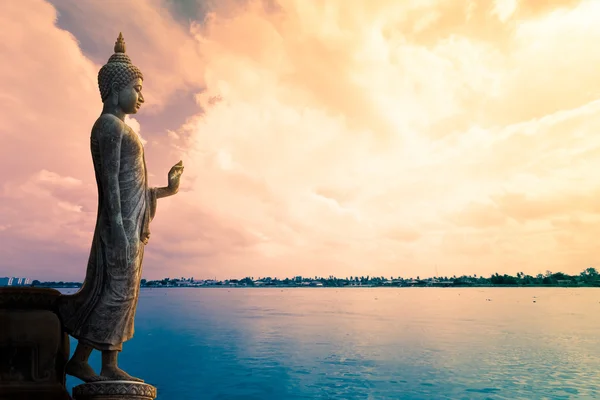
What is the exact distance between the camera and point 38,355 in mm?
5074

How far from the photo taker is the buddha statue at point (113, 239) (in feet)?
17.3

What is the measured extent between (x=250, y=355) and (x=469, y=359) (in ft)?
54.7

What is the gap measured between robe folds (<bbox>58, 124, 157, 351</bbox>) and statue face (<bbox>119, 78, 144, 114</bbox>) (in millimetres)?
385

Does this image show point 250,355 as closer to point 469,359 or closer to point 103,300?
point 469,359

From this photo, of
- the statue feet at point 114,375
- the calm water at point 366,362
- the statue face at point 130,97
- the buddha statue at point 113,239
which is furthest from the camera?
the calm water at point 366,362

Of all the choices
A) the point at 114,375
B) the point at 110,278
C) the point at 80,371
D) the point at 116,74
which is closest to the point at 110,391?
the point at 114,375

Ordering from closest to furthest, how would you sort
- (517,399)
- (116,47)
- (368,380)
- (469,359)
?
(116,47)
(517,399)
(368,380)
(469,359)

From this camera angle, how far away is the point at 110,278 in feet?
17.4

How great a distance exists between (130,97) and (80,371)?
11.3ft

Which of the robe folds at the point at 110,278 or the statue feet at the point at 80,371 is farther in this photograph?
the robe folds at the point at 110,278

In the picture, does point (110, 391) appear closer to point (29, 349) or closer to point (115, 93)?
point (29, 349)

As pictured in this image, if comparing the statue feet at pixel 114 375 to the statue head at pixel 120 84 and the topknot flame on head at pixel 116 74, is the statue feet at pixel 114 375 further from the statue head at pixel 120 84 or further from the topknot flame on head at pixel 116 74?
the topknot flame on head at pixel 116 74

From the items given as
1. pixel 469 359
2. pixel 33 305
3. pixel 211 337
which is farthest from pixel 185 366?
pixel 33 305

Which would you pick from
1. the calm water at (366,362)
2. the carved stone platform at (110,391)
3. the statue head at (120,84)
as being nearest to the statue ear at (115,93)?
the statue head at (120,84)
